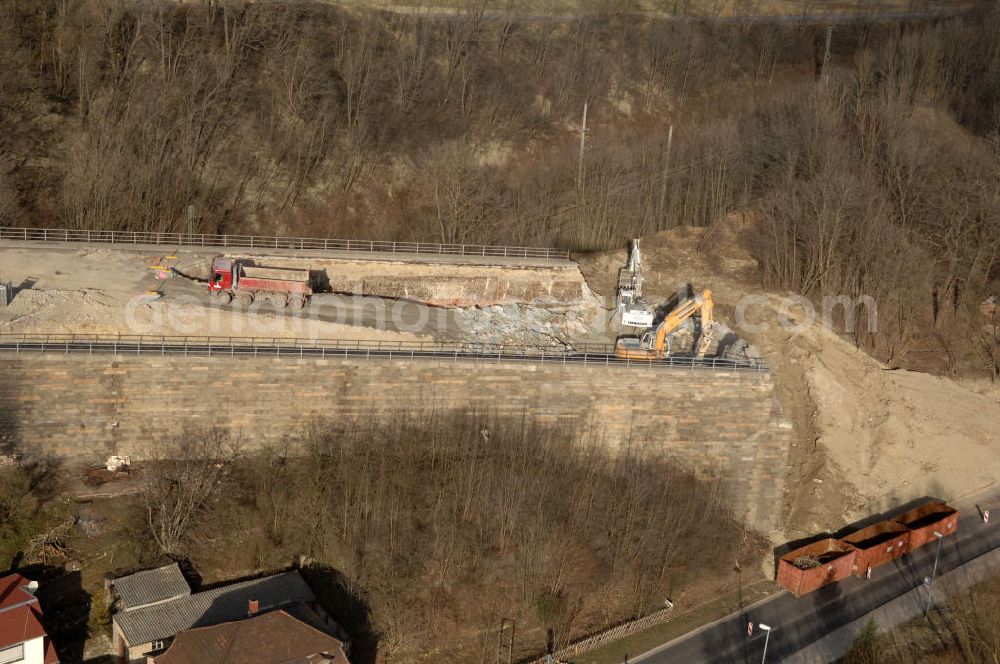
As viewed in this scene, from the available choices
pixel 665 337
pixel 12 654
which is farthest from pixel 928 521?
pixel 12 654

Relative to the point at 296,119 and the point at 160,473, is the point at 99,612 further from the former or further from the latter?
the point at 296,119

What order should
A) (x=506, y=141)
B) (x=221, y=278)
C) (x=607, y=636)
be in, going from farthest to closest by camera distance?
(x=506, y=141) → (x=221, y=278) → (x=607, y=636)

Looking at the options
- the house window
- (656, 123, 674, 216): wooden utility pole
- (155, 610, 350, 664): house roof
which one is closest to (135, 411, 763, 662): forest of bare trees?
(155, 610, 350, 664): house roof

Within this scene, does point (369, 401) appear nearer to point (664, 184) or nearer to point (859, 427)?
point (859, 427)

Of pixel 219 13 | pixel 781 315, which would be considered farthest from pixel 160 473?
pixel 219 13

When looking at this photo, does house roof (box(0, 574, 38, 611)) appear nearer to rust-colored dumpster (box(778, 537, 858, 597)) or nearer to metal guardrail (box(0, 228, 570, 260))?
metal guardrail (box(0, 228, 570, 260))
